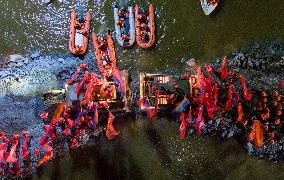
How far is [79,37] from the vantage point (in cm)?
973

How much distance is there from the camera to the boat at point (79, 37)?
31.6ft

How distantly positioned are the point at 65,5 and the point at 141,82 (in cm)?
341

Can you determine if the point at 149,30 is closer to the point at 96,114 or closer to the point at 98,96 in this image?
the point at 98,96

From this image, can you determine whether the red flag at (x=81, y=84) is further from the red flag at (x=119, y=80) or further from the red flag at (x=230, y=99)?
the red flag at (x=230, y=99)

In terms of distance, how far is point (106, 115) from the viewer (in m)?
9.26

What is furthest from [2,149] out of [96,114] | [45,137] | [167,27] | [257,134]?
[257,134]

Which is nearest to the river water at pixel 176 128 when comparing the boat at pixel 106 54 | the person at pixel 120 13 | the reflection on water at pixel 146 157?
the reflection on water at pixel 146 157

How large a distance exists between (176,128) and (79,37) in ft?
12.4

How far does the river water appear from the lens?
29.8 feet

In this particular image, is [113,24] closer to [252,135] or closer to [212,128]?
[212,128]

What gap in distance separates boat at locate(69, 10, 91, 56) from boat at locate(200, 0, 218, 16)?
3.27 metres

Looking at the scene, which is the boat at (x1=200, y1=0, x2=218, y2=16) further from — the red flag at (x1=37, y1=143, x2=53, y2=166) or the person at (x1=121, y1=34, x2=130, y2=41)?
the red flag at (x1=37, y1=143, x2=53, y2=166)

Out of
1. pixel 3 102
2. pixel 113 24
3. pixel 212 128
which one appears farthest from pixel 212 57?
pixel 3 102

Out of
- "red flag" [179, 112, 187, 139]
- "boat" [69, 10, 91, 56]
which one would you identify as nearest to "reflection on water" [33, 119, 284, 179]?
"red flag" [179, 112, 187, 139]
